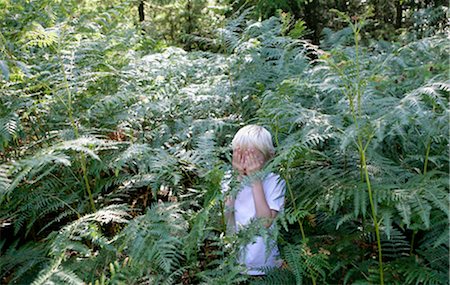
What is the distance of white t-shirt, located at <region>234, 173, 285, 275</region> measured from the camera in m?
2.49

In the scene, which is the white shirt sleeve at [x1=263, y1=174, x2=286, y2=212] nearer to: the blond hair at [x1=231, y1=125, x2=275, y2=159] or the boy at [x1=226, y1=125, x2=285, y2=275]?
the boy at [x1=226, y1=125, x2=285, y2=275]

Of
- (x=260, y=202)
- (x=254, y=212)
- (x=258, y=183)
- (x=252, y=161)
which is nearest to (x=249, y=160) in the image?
(x=252, y=161)

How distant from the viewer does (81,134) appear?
10.0 feet

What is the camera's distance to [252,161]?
2475 mm

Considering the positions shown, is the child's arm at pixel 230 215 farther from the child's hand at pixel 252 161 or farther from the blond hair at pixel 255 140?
the blond hair at pixel 255 140

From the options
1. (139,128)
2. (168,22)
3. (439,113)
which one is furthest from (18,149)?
(168,22)

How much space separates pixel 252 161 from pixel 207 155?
0.98 feet

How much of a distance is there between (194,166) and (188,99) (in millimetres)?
1157

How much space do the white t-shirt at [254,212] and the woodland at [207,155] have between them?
4.1 inches

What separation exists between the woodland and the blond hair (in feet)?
0.32

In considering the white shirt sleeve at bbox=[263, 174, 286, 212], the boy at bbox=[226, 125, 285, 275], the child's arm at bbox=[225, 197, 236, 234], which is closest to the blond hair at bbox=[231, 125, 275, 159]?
the boy at bbox=[226, 125, 285, 275]

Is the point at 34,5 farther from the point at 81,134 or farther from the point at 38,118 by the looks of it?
the point at 81,134

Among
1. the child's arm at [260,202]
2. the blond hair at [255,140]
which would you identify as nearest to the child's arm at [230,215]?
the child's arm at [260,202]

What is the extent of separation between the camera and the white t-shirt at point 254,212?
2494mm
